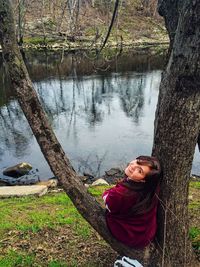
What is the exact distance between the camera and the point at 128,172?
396 centimetres

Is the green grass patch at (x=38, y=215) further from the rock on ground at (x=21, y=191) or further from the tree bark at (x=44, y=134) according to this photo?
the tree bark at (x=44, y=134)

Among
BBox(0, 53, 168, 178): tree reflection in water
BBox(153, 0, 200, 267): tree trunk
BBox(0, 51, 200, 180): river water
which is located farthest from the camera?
BBox(0, 53, 168, 178): tree reflection in water

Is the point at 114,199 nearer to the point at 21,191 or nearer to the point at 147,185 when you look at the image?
the point at 147,185

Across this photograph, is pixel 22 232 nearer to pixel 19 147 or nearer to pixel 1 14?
pixel 1 14

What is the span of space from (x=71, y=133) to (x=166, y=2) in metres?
13.6

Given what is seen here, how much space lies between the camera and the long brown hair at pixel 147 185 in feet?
12.9

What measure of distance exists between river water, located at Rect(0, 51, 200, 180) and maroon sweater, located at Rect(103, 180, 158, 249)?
15.9 ft

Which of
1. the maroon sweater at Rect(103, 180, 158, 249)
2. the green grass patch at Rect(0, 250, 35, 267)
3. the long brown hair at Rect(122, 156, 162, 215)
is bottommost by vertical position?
the green grass patch at Rect(0, 250, 35, 267)

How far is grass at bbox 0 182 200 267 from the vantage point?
514 centimetres

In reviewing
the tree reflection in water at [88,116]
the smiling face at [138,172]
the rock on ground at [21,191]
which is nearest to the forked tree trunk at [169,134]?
the smiling face at [138,172]

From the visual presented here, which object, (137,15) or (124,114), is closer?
(124,114)

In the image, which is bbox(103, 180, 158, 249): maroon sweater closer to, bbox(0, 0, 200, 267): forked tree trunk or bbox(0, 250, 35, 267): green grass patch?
bbox(0, 0, 200, 267): forked tree trunk

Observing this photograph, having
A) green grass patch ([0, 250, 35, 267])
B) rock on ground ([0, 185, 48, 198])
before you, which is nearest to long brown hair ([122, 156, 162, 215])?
green grass patch ([0, 250, 35, 267])

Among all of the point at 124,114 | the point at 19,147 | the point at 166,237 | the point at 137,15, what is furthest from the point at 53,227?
the point at 137,15
